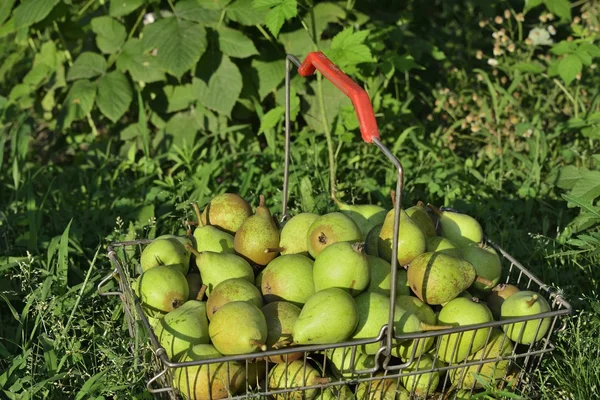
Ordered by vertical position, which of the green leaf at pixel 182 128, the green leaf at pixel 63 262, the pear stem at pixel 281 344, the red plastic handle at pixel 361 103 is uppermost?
the red plastic handle at pixel 361 103

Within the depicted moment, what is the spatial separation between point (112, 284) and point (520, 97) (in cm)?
259

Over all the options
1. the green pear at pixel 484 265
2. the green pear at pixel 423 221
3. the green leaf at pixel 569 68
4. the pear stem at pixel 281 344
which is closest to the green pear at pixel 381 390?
the pear stem at pixel 281 344

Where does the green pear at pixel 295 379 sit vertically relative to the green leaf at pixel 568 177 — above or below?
above

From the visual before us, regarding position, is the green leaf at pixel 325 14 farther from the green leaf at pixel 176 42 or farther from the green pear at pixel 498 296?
the green pear at pixel 498 296

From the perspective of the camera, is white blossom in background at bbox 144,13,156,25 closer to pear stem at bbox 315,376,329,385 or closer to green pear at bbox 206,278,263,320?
green pear at bbox 206,278,263,320

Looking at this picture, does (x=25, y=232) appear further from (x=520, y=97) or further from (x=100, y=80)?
(x=520, y=97)

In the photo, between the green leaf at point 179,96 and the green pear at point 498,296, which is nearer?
the green pear at point 498,296

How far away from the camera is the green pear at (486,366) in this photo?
2.30 meters

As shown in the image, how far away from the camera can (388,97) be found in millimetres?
4141

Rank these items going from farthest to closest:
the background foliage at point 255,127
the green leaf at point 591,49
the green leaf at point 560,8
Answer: the green leaf at point 560,8 < the green leaf at point 591,49 < the background foliage at point 255,127

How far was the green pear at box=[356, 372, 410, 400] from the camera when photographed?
2209mm

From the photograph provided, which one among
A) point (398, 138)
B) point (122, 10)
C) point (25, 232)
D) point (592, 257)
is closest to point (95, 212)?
point (25, 232)

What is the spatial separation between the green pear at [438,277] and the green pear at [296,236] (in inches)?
15.0

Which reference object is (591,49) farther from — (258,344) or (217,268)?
(258,344)
